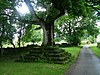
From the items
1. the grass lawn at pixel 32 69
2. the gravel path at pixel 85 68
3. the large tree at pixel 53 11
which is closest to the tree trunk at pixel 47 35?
the large tree at pixel 53 11

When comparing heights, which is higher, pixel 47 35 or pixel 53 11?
pixel 53 11

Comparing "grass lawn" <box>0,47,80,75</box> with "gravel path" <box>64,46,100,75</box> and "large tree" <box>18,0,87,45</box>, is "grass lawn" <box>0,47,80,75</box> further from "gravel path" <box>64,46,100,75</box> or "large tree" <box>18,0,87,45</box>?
"large tree" <box>18,0,87,45</box>

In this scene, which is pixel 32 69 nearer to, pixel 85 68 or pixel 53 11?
pixel 85 68

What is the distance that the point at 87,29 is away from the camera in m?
69.2

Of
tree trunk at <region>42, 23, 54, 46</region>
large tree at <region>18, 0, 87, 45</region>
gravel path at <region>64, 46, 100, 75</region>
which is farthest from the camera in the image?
tree trunk at <region>42, 23, 54, 46</region>

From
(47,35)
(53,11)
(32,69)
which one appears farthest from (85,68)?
(53,11)

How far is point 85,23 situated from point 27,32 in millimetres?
33404

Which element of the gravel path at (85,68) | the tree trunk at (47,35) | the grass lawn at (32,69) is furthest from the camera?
the tree trunk at (47,35)

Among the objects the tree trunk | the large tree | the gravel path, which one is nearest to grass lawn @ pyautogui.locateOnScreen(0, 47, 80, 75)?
the gravel path

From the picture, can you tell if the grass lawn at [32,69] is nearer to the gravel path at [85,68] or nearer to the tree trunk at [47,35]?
the gravel path at [85,68]

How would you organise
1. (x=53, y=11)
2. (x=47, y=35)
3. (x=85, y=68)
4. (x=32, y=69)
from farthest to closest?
(x=53, y=11)
(x=47, y=35)
(x=85, y=68)
(x=32, y=69)

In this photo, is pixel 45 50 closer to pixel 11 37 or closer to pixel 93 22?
pixel 11 37

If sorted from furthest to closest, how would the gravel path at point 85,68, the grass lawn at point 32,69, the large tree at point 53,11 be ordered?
the large tree at point 53,11
the gravel path at point 85,68
the grass lawn at point 32,69

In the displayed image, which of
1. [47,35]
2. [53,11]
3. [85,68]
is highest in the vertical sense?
[53,11]
